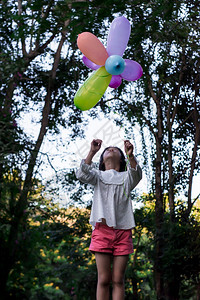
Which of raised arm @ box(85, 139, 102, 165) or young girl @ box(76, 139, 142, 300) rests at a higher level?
raised arm @ box(85, 139, 102, 165)

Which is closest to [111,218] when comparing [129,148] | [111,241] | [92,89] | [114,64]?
[111,241]

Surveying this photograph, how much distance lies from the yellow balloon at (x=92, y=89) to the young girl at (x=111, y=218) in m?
0.25

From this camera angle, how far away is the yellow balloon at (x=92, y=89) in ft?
6.38

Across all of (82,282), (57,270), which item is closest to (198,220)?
(82,282)

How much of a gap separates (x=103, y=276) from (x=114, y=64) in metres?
1.13

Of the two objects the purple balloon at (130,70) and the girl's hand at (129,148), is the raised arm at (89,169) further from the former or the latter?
the purple balloon at (130,70)

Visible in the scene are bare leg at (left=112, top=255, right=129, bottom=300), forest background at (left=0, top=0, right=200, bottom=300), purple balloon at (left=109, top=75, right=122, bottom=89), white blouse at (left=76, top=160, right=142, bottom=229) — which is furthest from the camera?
forest background at (left=0, top=0, right=200, bottom=300)

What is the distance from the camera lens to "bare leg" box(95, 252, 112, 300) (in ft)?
5.63

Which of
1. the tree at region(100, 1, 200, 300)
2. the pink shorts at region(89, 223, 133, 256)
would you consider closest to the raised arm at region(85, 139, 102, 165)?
the pink shorts at region(89, 223, 133, 256)

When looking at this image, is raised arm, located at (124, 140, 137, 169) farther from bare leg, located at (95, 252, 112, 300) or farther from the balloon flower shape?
bare leg, located at (95, 252, 112, 300)

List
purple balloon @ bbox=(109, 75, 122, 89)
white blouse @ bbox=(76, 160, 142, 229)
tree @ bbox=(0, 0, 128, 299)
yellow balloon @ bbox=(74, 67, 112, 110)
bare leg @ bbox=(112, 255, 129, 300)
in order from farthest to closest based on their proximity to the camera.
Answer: tree @ bbox=(0, 0, 128, 299), purple balloon @ bbox=(109, 75, 122, 89), yellow balloon @ bbox=(74, 67, 112, 110), white blouse @ bbox=(76, 160, 142, 229), bare leg @ bbox=(112, 255, 129, 300)

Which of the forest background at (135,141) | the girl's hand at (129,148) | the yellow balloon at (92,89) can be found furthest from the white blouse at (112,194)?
the forest background at (135,141)

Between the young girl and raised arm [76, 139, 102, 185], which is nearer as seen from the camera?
the young girl

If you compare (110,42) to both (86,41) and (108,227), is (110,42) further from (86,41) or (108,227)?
(108,227)
